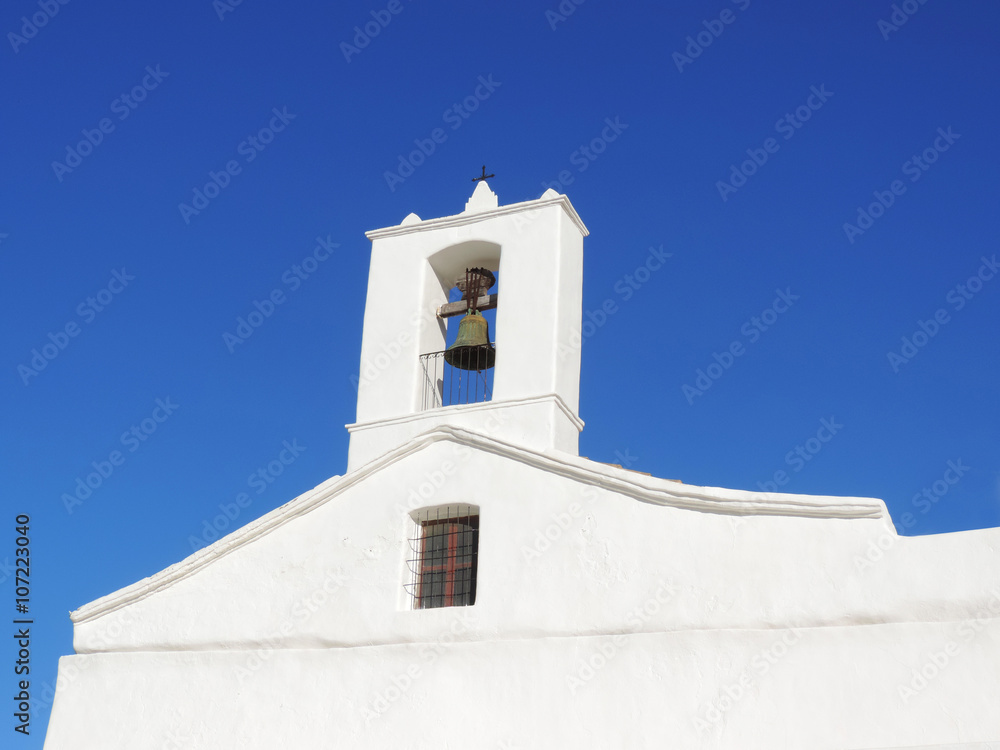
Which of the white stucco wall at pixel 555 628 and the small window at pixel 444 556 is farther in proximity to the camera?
the small window at pixel 444 556

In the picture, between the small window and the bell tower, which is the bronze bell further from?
the small window

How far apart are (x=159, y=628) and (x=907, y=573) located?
6259 millimetres

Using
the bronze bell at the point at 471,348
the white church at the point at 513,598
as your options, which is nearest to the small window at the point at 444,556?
the white church at the point at 513,598

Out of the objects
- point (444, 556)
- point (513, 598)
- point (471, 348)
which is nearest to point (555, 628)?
point (513, 598)

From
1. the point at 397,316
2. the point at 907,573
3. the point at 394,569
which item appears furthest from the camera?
the point at 397,316

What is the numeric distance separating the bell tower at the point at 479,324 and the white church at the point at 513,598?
0.09 ft

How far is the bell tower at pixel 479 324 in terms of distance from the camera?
991 centimetres

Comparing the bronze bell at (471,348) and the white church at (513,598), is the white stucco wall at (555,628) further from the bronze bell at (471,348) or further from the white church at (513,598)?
the bronze bell at (471,348)

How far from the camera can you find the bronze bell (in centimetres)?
1054

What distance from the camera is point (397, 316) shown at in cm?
1075

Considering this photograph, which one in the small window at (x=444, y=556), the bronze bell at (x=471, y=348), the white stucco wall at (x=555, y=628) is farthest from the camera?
the bronze bell at (x=471, y=348)

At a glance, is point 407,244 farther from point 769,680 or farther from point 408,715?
point 769,680

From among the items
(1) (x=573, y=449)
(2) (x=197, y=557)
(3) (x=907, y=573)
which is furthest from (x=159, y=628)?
(3) (x=907, y=573)

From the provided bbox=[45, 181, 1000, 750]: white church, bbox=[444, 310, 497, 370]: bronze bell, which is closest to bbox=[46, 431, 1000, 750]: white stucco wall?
bbox=[45, 181, 1000, 750]: white church
